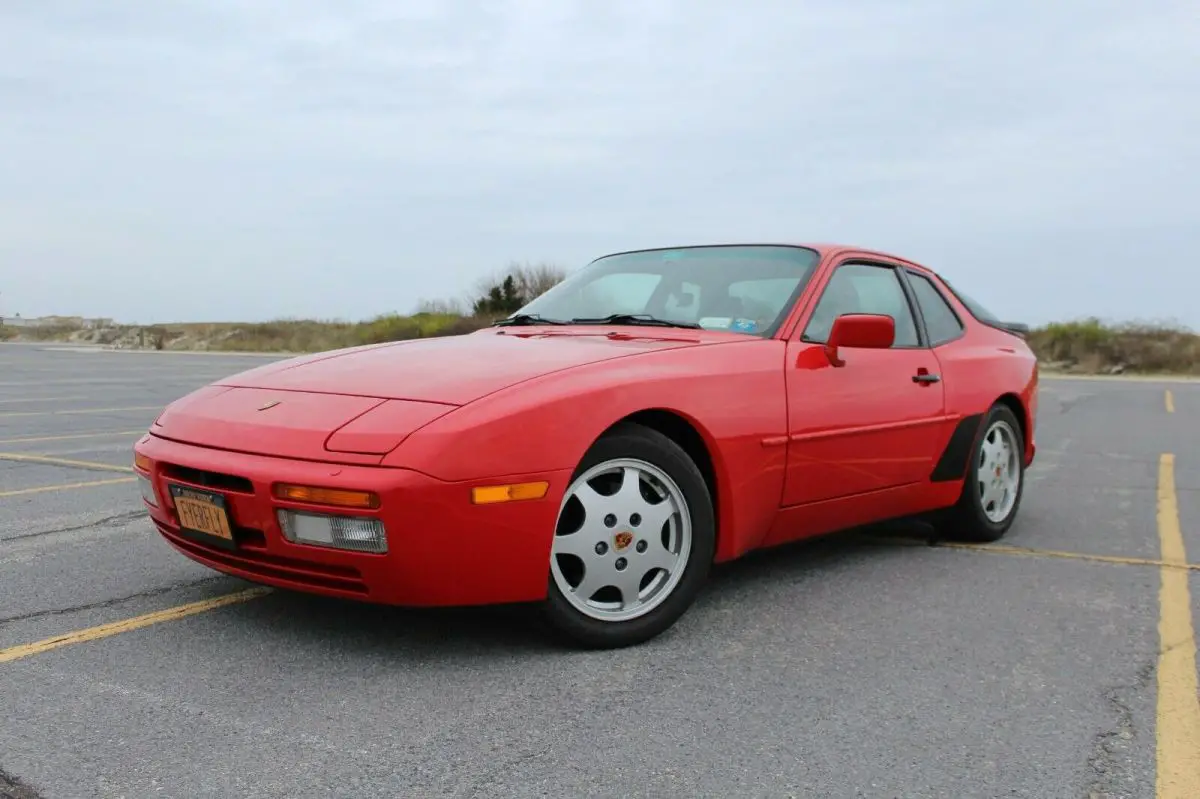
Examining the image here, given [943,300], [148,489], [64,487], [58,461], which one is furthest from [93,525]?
[943,300]

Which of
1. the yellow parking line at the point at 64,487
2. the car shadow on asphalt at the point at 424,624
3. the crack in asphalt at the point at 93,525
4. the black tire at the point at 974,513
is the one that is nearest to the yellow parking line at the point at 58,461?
the yellow parking line at the point at 64,487

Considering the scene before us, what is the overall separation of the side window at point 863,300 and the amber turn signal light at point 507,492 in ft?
4.80

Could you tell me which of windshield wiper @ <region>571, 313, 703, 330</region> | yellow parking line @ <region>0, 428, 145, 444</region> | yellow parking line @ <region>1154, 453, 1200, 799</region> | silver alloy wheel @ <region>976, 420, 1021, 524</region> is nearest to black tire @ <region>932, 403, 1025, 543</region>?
silver alloy wheel @ <region>976, 420, 1021, 524</region>

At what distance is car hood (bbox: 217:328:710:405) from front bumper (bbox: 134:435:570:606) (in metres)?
0.31

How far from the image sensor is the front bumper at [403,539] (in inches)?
106

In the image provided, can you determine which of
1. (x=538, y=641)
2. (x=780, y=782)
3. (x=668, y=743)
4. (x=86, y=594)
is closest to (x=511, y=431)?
(x=538, y=641)

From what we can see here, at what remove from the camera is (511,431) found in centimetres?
282

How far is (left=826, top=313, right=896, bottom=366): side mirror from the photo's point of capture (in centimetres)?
379

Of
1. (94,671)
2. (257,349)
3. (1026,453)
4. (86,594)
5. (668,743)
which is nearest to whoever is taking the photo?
(668,743)

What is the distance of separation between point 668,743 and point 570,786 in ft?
1.05

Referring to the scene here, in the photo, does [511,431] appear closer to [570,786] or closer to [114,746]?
[570,786]

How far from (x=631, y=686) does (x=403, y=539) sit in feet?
2.39

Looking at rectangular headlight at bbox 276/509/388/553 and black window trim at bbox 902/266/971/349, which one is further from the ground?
black window trim at bbox 902/266/971/349

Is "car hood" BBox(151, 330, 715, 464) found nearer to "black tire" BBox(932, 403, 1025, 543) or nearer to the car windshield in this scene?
the car windshield
